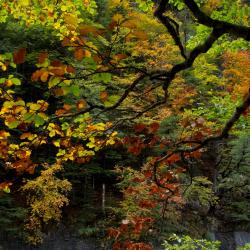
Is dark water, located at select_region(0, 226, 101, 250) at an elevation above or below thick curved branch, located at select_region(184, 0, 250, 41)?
below

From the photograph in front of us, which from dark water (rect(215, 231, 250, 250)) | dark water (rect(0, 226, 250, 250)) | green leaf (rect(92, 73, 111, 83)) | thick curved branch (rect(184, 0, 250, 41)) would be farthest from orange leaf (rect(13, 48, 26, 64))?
dark water (rect(215, 231, 250, 250))

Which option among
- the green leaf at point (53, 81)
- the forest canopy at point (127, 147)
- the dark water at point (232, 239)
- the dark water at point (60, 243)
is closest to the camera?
the green leaf at point (53, 81)

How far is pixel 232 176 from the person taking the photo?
19.8 meters

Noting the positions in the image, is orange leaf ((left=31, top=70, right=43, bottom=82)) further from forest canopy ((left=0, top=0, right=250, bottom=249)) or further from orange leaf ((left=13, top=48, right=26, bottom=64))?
forest canopy ((left=0, top=0, right=250, bottom=249))

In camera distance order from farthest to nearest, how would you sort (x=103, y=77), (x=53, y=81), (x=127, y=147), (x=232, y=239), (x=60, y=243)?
(x=232, y=239) < (x=60, y=243) < (x=127, y=147) < (x=103, y=77) < (x=53, y=81)

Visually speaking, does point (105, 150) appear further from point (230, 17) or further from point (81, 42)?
point (81, 42)

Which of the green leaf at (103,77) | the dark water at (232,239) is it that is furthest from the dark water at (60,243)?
the green leaf at (103,77)

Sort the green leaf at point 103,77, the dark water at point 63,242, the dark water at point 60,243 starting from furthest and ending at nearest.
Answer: the dark water at point 63,242
the dark water at point 60,243
the green leaf at point 103,77

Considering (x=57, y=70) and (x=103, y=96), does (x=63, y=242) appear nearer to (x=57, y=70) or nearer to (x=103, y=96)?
(x=103, y=96)

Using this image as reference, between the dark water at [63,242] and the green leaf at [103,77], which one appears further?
the dark water at [63,242]

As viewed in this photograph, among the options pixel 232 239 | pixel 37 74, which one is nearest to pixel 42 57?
pixel 37 74

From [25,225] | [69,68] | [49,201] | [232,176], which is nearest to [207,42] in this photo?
[69,68]

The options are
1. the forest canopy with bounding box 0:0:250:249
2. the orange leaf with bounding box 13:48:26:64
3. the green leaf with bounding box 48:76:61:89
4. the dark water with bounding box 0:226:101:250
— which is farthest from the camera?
the dark water with bounding box 0:226:101:250

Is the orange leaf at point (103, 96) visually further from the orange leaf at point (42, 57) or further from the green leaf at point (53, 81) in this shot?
the orange leaf at point (42, 57)
